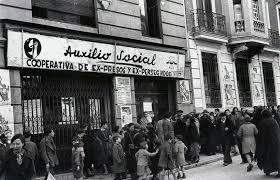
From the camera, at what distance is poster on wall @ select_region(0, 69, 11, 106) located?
10875 mm

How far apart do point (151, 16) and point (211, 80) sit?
4.55 meters

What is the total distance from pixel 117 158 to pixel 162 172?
130 cm

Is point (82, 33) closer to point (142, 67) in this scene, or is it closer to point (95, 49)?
point (95, 49)

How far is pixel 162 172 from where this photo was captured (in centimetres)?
1145

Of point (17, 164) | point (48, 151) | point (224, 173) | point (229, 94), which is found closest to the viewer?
point (17, 164)

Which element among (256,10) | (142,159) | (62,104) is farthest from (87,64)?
(256,10)

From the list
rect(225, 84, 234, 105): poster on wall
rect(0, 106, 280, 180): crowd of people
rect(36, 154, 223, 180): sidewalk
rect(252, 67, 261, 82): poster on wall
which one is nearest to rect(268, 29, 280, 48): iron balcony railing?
rect(252, 67, 261, 82): poster on wall

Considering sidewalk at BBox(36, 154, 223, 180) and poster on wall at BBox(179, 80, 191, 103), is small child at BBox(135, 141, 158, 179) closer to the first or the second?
sidewalk at BBox(36, 154, 223, 180)

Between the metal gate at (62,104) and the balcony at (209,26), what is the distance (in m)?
6.11

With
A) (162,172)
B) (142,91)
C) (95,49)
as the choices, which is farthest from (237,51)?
(162,172)

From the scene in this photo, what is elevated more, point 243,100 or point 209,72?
point 209,72

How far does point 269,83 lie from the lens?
23.8 metres

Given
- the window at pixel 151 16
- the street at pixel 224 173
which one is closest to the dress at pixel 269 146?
the street at pixel 224 173

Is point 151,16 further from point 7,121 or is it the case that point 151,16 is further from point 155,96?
point 7,121
